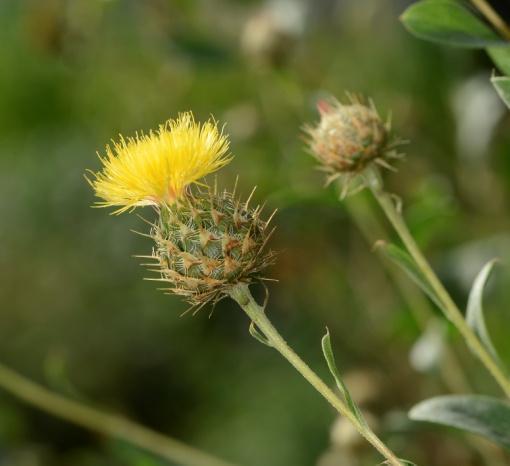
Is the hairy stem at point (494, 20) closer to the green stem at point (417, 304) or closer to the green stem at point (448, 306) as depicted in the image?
the green stem at point (448, 306)

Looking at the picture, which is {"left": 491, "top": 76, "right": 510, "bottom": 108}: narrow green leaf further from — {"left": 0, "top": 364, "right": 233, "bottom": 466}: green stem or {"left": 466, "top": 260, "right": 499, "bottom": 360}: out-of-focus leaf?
{"left": 0, "top": 364, "right": 233, "bottom": 466}: green stem

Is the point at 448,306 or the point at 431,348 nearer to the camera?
the point at 448,306

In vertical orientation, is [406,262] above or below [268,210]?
above

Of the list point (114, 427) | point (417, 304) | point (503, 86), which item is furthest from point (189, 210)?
point (417, 304)

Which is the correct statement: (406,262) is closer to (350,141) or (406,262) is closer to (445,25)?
(350,141)

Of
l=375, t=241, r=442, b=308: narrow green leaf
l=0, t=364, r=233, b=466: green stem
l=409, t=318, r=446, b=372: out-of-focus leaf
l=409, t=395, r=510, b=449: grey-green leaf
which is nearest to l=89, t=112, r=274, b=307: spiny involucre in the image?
l=375, t=241, r=442, b=308: narrow green leaf

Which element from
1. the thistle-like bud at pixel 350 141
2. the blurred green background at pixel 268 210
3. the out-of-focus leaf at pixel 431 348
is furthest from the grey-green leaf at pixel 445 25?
the out-of-focus leaf at pixel 431 348
